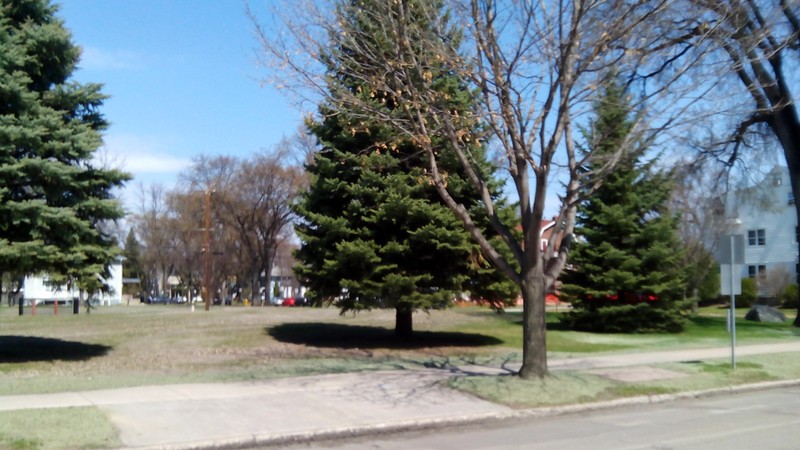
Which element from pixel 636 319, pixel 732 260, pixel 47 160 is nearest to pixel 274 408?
pixel 47 160

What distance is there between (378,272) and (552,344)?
6590 millimetres

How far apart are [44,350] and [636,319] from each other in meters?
19.4

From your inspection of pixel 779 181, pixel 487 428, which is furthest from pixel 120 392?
pixel 779 181

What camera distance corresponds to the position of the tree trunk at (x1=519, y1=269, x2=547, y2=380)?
13.4m

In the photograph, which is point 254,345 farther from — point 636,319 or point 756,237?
point 756,237

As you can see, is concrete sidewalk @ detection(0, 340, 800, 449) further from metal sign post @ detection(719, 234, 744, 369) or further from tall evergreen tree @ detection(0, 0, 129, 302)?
metal sign post @ detection(719, 234, 744, 369)

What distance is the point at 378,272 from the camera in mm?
19406

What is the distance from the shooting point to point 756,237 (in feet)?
190

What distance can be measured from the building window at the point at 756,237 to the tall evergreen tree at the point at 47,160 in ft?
171

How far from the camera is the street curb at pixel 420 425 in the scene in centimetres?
957

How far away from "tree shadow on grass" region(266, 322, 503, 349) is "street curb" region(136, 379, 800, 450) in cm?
823

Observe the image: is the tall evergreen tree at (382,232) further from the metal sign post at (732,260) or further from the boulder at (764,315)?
the boulder at (764,315)

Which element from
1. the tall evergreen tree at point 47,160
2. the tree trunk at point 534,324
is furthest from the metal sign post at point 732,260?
the tall evergreen tree at point 47,160

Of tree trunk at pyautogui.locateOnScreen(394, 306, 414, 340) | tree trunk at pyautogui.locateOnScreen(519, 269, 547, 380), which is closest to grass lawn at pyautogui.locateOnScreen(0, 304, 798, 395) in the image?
tree trunk at pyautogui.locateOnScreen(394, 306, 414, 340)
